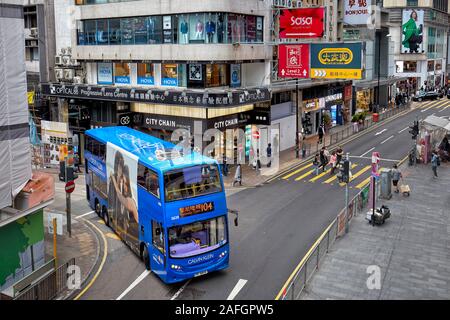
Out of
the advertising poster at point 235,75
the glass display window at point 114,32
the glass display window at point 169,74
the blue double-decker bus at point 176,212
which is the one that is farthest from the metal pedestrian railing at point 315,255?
the glass display window at point 114,32

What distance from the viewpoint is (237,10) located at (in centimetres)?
3672

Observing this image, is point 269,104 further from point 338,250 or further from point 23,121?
point 23,121

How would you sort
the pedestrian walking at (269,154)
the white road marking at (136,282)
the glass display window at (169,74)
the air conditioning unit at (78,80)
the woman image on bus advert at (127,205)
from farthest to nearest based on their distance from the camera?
the air conditioning unit at (78,80), the pedestrian walking at (269,154), the glass display window at (169,74), the woman image on bus advert at (127,205), the white road marking at (136,282)

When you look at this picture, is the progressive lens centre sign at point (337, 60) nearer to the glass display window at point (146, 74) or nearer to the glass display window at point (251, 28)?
the glass display window at point (251, 28)

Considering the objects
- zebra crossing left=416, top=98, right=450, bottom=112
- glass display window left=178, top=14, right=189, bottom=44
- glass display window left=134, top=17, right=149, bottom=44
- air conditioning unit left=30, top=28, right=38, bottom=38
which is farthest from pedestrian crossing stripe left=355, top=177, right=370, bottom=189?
zebra crossing left=416, top=98, right=450, bottom=112

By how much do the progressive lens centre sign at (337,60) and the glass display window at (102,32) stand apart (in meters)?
16.8

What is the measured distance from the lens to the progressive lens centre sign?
33500mm

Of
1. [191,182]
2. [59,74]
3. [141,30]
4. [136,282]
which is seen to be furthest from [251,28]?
[136,282]

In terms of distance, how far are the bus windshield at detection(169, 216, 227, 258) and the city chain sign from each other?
683 inches

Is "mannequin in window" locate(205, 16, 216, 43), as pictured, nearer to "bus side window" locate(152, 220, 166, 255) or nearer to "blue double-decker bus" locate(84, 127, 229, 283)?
"blue double-decker bus" locate(84, 127, 229, 283)

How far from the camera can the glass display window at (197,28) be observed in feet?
117

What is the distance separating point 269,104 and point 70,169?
20426 millimetres

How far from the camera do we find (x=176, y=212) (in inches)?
695
